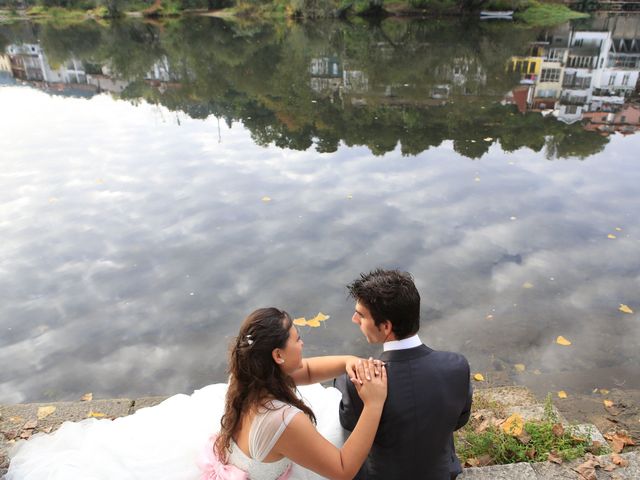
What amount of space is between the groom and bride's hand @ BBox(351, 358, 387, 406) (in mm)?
49

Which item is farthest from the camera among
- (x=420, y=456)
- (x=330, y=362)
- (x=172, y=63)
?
(x=172, y=63)

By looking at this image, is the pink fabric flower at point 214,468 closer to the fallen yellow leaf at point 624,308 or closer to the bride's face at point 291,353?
the bride's face at point 291,353

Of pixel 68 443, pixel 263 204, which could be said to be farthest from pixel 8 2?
pixel 68 443

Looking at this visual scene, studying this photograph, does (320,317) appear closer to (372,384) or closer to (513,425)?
(513,425)

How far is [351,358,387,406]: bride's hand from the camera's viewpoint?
204cm

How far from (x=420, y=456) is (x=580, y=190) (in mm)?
7487

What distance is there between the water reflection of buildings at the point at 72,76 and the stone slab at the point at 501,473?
1725 centimetres

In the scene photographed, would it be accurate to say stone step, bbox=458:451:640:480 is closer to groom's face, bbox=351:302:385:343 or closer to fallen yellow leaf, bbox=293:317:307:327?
groom's face, bbox=351:302:385:343

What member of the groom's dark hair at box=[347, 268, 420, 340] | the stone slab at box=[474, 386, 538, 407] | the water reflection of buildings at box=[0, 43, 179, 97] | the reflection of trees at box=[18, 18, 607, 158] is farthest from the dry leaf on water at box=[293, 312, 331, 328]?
the water reflection of buildings at box=[0, 43, 179, 97]

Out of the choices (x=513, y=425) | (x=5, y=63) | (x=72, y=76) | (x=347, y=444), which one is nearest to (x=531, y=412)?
(x=513, y=425)

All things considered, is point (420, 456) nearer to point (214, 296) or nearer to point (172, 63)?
point (214, 296)

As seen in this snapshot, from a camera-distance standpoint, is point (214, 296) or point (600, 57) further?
point (600, 57)

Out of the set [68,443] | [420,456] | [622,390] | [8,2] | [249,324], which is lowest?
[622,390]

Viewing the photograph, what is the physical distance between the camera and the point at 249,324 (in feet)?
7.09
